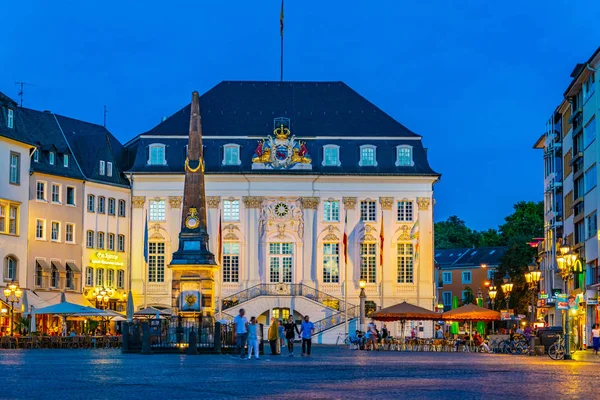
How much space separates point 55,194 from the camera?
83.6 metres

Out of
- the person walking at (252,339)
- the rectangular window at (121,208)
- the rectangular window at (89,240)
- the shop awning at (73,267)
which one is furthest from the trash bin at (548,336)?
the rectangular window at (121,208)

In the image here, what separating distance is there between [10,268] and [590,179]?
109ft

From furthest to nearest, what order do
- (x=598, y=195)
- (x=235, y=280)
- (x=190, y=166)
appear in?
1. (x=235, y=280)
2. (x=598, y=195)
3. (x=190, y=166)

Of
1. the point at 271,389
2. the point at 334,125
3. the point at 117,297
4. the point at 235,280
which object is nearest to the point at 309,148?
the point at 334,125

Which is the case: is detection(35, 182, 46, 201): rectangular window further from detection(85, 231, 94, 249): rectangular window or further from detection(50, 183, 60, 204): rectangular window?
detection(85, 231, 94, 249): rectangular window

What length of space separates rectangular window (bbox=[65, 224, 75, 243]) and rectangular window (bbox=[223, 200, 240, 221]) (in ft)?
35.8

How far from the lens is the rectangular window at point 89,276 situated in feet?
282

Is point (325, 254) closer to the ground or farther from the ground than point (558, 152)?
closer to the ground

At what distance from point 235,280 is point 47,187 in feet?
48.8

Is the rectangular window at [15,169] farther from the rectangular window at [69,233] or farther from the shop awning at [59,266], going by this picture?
the rectangular window at [69,233]

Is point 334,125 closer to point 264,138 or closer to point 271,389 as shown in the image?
point 264,138

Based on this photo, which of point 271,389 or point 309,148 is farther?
point 309,148

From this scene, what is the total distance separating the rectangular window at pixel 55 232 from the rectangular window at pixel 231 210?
12.3 metres

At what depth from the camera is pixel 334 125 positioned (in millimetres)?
91625
